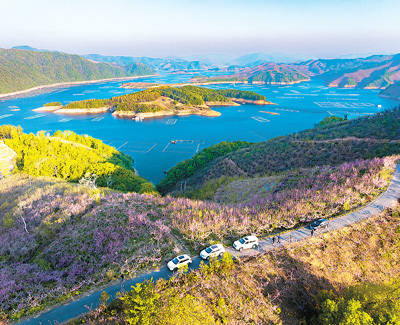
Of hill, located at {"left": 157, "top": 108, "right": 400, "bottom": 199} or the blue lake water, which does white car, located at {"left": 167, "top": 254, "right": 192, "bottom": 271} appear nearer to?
hill, located at {"left": 157, "top": 108, "right": 400, "bottom": 199}

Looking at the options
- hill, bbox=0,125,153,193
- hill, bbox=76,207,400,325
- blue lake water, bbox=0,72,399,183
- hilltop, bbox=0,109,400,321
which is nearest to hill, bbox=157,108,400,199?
hilltop, bbox=0,109,400,321

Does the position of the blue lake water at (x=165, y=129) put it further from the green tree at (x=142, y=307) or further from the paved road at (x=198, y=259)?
the green tree at (x=142, y=307)

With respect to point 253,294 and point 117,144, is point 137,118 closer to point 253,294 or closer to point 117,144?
point 117,144

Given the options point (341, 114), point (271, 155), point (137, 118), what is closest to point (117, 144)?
point (137, 118)

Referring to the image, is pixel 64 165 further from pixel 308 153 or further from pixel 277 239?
pixel 308 153

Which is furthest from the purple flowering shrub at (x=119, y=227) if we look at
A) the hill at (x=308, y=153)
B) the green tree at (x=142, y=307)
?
the hill at (x=308, y=153)

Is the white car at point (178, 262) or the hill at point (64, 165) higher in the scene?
the white car at point (178, 262)
